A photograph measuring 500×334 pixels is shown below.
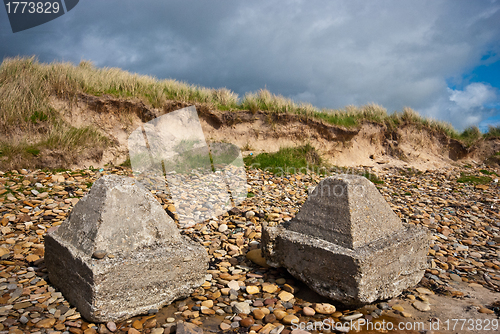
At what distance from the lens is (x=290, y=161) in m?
9.43

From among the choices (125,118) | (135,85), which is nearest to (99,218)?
(125,118)

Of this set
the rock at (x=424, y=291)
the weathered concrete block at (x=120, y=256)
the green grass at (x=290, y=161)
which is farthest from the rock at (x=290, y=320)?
the green grass at (x=290, y=161)

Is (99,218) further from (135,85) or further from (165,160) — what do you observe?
(135,85)

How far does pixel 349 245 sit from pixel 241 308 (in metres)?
1.28

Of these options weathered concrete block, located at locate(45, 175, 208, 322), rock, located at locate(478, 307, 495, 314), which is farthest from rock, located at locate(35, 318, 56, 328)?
rock, located at locate(478, 307, 495, 314)

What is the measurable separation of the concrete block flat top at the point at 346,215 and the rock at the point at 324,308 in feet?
2.11

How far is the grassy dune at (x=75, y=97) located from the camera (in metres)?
7.61

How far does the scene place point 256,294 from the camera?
332 centimetres

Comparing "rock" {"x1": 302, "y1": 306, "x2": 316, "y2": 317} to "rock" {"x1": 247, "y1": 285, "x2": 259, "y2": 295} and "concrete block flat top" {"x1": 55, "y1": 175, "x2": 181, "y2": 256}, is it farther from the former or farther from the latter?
"concrete block flat top" {"x1": 55, "y1": 175, "x2": 181, "y2": 256}

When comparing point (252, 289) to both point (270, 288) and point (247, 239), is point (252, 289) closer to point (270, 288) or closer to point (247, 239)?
point (270, 288)

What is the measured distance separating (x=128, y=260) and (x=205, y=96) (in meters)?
9.36

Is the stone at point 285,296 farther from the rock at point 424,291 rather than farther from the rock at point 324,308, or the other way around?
the rock at point 424,291

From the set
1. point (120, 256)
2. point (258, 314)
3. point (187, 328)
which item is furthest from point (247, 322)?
point (120, 256)

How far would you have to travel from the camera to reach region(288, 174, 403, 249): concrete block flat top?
10.3 ft
